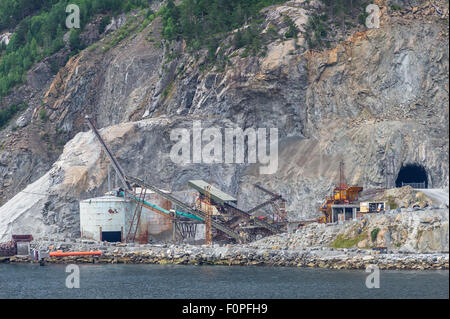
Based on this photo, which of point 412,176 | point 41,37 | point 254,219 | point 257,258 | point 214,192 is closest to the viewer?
point 257,258

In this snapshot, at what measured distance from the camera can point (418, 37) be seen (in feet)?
Answer: 455

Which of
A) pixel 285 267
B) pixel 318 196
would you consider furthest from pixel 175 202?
pixel 285 267

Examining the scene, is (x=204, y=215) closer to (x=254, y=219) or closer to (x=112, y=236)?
(x=254, y=219)

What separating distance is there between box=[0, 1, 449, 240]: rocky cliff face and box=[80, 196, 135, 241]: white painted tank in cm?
568

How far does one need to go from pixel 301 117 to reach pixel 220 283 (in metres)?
44.5

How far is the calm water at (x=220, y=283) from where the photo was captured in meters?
94.1

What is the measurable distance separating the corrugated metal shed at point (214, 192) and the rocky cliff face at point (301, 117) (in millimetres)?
3357

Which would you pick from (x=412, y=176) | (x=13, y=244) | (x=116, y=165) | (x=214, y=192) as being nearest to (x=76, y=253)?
(x=13, y=244)

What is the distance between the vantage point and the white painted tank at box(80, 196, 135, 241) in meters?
136

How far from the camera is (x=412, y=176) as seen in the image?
133250 millimetres

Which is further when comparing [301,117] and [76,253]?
[301,117]

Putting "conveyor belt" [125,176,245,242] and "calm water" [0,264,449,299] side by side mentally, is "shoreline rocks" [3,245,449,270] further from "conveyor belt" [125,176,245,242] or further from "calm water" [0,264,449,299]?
A: "conveyor belt" [125,176,245,242]
